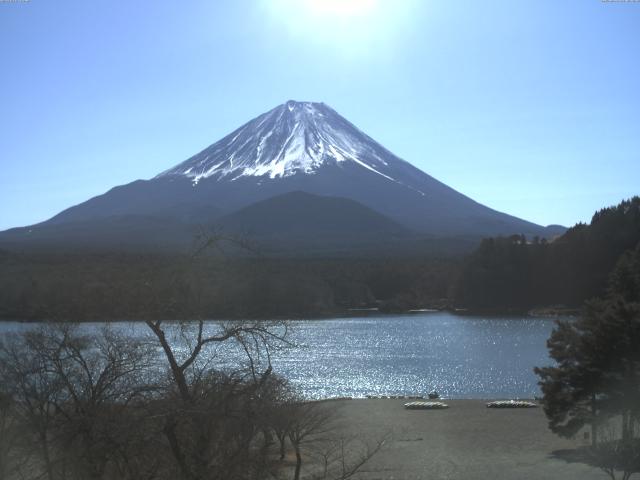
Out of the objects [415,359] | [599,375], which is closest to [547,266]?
[415,359]

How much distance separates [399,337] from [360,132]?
79002 millimetres

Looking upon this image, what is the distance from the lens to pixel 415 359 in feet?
104

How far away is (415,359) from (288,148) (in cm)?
7894

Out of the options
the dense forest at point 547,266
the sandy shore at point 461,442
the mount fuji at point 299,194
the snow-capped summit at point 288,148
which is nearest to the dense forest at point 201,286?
the sandy shore at point 461,442

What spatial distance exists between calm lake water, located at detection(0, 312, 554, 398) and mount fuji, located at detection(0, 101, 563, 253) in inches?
1191

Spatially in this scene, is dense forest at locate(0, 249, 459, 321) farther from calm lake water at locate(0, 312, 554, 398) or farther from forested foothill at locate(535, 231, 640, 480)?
forested foothill at locate(535, 231, 640, 480)

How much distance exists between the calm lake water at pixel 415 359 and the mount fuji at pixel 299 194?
3024 cm

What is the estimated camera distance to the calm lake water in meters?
24.8

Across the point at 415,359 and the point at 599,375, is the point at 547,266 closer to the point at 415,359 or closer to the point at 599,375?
the point at 415,359

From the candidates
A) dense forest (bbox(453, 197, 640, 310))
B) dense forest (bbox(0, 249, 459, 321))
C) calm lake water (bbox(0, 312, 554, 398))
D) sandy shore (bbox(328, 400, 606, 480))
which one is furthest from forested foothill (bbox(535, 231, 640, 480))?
dense forest (bbox(453, 197, 640, 310))

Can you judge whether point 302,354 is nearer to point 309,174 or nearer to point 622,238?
point 622,238

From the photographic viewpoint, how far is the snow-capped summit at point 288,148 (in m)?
106

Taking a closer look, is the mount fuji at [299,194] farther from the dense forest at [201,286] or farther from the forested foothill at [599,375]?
the forested foothill at [599,375]

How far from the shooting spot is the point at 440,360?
31.4m
